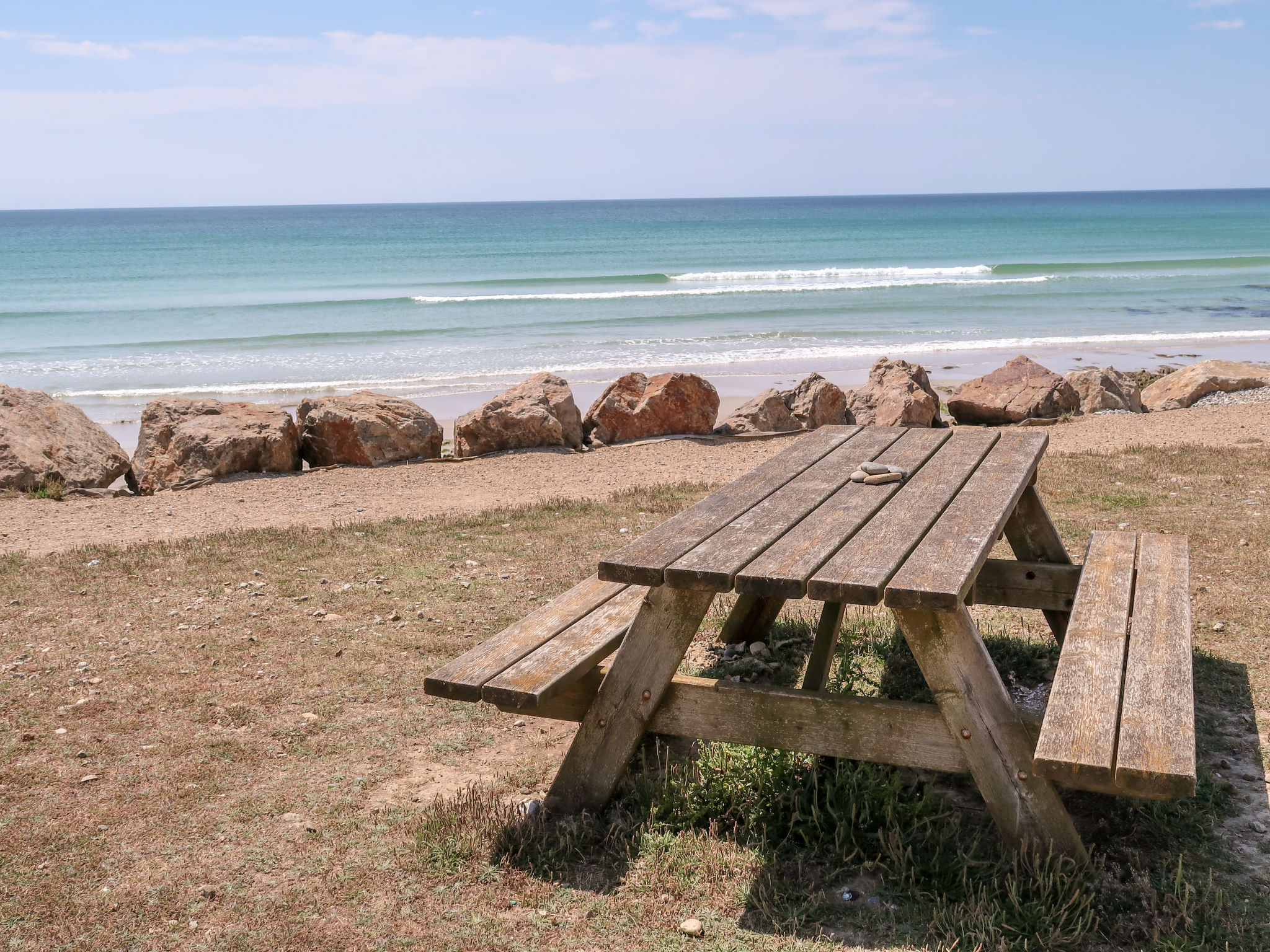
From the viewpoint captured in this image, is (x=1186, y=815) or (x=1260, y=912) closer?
(x=1260, y=912)

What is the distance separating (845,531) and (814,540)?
0.14m

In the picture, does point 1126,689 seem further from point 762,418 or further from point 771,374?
point 771,374

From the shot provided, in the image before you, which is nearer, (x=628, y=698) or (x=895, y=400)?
(x=628, y=698)

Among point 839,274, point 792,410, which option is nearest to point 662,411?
point 792,410

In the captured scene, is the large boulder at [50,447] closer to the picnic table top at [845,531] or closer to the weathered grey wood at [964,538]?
the picnic table top at [845,531]

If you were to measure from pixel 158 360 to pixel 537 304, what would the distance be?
41.4ft

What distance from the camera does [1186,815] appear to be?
3.13 metres

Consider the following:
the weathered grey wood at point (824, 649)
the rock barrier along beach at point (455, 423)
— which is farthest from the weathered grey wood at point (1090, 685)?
the rock barrier along beach at point (455, 423)

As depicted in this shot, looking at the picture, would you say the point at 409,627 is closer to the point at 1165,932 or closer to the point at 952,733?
the point at 952,733

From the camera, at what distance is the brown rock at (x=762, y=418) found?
11.0 m

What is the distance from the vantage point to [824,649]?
12.2ft

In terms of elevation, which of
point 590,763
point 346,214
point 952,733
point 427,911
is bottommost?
point 427,911

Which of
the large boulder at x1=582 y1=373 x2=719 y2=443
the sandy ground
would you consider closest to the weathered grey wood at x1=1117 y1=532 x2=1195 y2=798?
the sandy ground

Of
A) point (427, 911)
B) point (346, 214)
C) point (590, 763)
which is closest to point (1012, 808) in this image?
point (590, 763)
